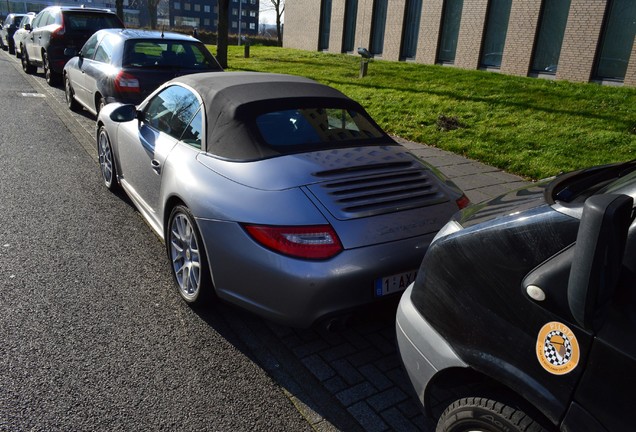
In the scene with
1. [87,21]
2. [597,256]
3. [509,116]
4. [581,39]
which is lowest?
[509,116]

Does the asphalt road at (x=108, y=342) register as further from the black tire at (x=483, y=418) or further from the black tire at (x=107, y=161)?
the black tire at (x=483, y=418)

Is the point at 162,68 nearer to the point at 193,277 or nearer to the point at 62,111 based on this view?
the point at 62,111

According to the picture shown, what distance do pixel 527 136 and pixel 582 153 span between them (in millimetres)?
1084

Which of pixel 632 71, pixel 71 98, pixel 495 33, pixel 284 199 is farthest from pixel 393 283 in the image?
pixel 495 33

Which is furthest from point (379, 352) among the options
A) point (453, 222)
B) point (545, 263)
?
point (545, 263)

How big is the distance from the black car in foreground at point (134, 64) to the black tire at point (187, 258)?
4662 millimetres

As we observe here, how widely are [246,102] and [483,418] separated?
8.93 ft

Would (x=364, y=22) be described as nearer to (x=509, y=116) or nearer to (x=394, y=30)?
(x=394, y=30)

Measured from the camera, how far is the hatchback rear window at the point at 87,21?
12.7 meters

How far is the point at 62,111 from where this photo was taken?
407 inches

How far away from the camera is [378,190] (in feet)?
10.5

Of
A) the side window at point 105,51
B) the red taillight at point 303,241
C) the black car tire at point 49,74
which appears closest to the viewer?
the red taillight at point 303,241

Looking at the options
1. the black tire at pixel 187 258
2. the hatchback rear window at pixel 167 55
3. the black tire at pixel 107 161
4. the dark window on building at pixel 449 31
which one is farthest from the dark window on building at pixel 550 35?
the black tire at pixel 187 258

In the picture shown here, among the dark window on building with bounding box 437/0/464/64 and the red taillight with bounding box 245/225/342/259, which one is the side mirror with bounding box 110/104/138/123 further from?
the dark window on building with bounding box 437/0/464/64
